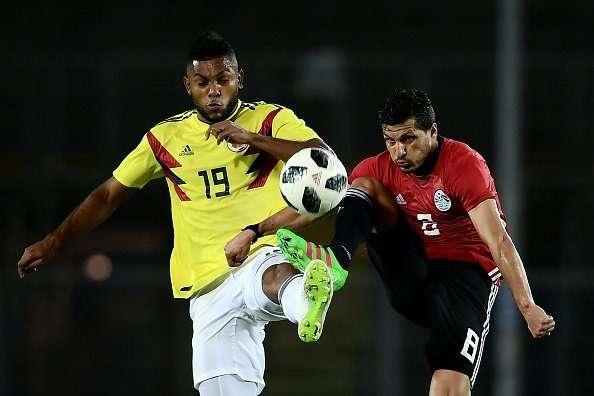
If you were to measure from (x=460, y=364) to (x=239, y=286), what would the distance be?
129 cm

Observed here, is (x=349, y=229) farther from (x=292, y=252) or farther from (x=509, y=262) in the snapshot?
(x=509, y=262)

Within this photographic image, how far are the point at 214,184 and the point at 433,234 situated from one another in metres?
1.26

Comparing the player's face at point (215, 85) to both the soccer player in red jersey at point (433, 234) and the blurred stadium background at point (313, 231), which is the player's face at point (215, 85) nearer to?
the soccer player in red jersey at point (433, 234)

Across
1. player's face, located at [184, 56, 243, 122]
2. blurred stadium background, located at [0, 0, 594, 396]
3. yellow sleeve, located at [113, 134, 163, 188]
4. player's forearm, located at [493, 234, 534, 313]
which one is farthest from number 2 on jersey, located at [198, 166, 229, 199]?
blurred stadium background, located at [0, 0, 594, 396]

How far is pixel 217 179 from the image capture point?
21.4 ft

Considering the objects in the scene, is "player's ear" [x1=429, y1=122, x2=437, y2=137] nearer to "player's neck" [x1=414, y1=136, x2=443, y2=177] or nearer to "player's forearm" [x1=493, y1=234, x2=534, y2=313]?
"player's neck" [x1=414, y1=136, x2=443, y2=177]

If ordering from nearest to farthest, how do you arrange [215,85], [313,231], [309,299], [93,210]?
[309,299] < [215,85] < [93,210] < [313,231]

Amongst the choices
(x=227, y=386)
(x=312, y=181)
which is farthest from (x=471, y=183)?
(x=227, y=386)

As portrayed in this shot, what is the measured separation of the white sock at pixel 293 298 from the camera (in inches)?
221

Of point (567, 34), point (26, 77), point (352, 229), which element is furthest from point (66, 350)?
point (352, 229)

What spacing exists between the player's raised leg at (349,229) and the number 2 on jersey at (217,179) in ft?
2.08

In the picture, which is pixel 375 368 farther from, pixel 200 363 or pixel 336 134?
pixel 200 363

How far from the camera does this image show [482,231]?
6195 mm

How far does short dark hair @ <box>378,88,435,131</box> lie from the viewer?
20.7ft
